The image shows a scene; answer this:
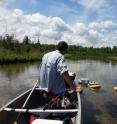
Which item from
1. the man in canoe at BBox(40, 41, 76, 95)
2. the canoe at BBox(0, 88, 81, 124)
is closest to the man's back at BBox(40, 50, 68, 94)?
the man in canoe at BBox(40, 41, 76, 95)

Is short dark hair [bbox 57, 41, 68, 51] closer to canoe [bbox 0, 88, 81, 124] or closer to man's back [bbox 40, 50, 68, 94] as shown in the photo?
man's back [bbox 40, 50, 68, 94]

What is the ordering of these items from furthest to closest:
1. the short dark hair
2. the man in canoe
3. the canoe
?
1. the short dark hair
2. the man in canoe
3. the canoe

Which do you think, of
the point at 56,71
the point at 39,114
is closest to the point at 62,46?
Answer: the point at 56,71

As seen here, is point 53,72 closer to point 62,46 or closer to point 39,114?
point 62,46

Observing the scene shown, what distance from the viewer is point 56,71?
7.14 metres

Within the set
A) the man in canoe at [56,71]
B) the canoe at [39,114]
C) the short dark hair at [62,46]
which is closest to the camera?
the canoe at [39,114]

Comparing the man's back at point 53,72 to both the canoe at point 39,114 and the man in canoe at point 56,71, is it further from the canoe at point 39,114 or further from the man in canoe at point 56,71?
the canoe at point 39,114

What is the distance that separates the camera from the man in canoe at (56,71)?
698cm

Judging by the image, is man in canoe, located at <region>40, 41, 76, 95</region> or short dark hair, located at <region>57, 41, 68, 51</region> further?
short dark hair, located at <region>57, 41, 68, 51</region>

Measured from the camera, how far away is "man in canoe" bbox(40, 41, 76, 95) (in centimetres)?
698

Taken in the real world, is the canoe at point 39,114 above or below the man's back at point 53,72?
below

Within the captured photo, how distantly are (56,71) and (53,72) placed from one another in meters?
0.09

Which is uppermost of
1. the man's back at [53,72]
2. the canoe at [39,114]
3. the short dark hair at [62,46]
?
the short dark hair at [62,46]

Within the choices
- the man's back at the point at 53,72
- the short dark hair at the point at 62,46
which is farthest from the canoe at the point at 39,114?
the short dark hair at the point at 62,46
